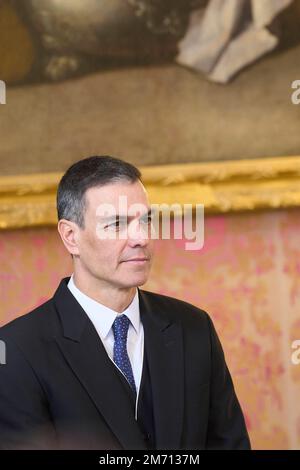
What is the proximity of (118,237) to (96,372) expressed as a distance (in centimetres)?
38

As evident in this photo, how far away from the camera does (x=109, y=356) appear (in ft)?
7.08

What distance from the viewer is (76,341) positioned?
2105 millimetres

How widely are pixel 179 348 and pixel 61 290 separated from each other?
0.38 metres

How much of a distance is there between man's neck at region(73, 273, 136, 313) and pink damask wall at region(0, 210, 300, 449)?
1.30 meters

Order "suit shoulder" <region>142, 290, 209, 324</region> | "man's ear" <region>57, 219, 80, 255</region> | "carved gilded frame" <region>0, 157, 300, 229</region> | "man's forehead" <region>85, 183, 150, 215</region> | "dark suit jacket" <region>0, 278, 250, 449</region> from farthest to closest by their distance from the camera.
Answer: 1. "carved gilded frame" <region>0, 157, 300, 229</region>
2. "suit shoulder" <region>142, 290, 209, 324</region>
3. "man's ear" <region>57, 219, 80, 255</region>
4. "man's forehead" <region>85, 183, 150, 215</region>
5. "dark suit jacket" <region>0, 278, 250, 449</region>

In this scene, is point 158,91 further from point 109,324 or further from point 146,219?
point 109,324

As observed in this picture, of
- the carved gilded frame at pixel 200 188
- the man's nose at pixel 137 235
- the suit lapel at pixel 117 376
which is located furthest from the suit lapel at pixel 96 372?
the carved gilded frame at pixel 200 188

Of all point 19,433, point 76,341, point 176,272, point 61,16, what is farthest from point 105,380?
point 61,16

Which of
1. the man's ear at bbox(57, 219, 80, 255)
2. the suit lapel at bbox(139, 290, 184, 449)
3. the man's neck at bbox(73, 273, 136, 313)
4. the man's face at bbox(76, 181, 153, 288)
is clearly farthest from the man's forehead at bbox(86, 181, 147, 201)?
the suit lapel at bbox(139, 290, 184, 449)

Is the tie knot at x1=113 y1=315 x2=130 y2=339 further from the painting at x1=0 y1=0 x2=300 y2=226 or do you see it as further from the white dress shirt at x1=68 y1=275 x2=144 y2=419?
the painting at x1=0 y1=0 x2=300 y2=226

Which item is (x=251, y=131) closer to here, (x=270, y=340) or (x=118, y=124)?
(x=118, y=124)

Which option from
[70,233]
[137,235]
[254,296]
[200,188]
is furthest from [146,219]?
[254,296]

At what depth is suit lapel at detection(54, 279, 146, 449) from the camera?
201 centimetres

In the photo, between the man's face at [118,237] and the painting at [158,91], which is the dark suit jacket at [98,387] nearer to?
the man's face at [118,237]
